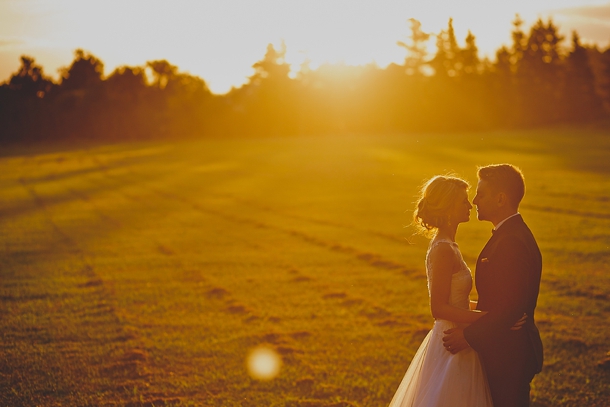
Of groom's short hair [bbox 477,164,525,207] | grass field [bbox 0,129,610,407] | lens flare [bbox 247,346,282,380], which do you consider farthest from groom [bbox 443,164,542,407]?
lens flare [bbox 247,346,282,380]

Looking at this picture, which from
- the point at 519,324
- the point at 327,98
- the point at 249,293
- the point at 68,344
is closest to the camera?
the point at 519,324

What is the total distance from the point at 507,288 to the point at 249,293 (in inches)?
331

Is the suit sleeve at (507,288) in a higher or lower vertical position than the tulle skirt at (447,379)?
Answer: higher

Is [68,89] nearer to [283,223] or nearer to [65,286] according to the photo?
[283,223]

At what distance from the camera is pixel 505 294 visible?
3875 mm

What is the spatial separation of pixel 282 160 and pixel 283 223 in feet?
93.9

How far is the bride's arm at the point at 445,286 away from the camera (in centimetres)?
418

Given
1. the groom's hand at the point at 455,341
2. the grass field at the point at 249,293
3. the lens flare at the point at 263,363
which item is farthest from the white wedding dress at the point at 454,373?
the lens flare at the point at 263,363

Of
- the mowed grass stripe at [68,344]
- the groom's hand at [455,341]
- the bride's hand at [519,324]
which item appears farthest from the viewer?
the mowed grass stripe at [68,344]

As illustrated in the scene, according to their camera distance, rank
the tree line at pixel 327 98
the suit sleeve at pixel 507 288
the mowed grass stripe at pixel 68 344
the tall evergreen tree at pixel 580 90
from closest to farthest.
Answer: the suit sleeve at pixel 507 288, the mowed grass stripe at pixel 68 344, the tree line at pixel 327 98, the tall evergreen tree at pixel 580 90

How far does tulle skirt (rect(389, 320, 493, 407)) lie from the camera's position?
4.22m

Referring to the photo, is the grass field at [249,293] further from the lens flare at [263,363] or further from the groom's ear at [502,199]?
the groom's ear at [502,199]

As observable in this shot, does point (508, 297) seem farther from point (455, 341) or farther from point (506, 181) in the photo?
point (506, 181)

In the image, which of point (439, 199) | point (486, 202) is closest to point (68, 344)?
point (439, 199)
